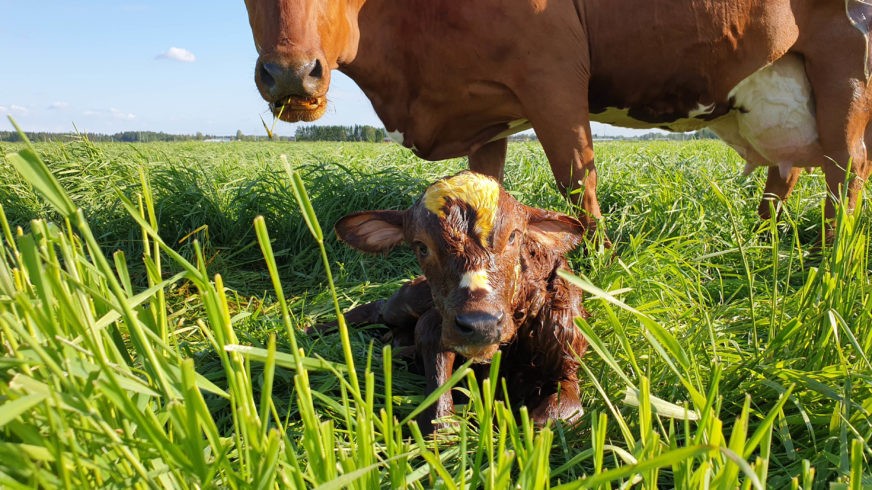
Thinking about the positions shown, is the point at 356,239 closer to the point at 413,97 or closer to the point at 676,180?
the point at 413,97

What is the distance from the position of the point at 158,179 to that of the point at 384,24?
2136 mm

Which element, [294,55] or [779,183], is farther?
[779,183]

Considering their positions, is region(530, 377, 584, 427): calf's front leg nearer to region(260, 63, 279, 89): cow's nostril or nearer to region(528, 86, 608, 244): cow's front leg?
region(528, 86, 608, 244): cow's front leg

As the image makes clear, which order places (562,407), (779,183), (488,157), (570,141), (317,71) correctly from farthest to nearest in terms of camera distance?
(779,183) → (488,157) → (570,141) → (317,71) → (562,407)

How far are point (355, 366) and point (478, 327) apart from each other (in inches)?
30.1

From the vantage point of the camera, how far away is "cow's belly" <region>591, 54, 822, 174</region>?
379cm

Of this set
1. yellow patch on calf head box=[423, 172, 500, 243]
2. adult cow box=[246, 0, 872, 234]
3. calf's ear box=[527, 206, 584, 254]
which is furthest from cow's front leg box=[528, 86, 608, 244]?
yellow patch on calf head box=[423, 172, 500, 243]

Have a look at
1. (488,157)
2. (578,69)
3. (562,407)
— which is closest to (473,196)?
(562,407)

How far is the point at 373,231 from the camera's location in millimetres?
2219

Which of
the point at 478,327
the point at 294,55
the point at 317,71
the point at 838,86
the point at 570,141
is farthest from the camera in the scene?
the point at 838,86

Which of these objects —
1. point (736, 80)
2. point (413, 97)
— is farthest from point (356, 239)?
point (736, 80)

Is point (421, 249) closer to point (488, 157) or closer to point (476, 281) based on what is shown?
point (476, 281)

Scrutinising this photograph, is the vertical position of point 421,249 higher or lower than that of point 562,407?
higher

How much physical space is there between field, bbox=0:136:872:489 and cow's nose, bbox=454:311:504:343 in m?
0.15
